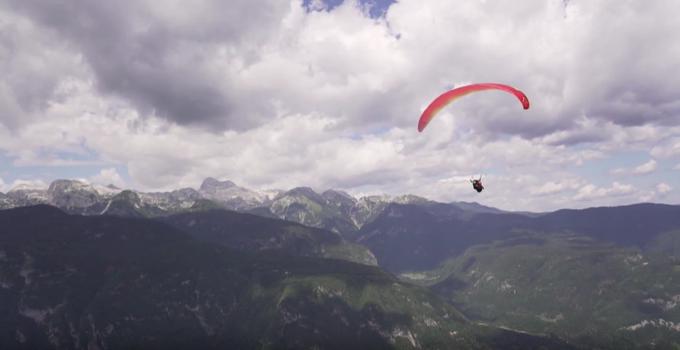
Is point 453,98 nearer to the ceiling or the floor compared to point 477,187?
nearer to the ceiling

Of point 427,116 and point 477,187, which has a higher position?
point 427,116

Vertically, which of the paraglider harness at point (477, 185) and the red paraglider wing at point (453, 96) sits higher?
the red paraglider wing at point (453, 96)

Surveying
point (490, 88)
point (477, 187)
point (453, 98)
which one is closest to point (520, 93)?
point (490, 88)

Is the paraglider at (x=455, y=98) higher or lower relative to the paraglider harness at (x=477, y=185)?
higher

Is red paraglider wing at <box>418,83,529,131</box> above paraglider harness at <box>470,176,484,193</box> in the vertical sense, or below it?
above

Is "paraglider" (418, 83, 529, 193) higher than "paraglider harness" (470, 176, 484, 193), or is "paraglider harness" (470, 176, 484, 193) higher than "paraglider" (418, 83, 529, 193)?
"paraglider" (418, 83, 529, 193)

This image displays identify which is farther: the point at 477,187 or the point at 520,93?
the point at 477,187

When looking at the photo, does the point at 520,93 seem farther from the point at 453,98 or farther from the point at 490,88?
the point at 453,98

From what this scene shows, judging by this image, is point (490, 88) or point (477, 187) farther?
point (477, 187)

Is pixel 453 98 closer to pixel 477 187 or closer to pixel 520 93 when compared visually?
pixel 520 93

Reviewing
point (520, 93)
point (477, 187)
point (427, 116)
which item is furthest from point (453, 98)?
point (477, 187)
